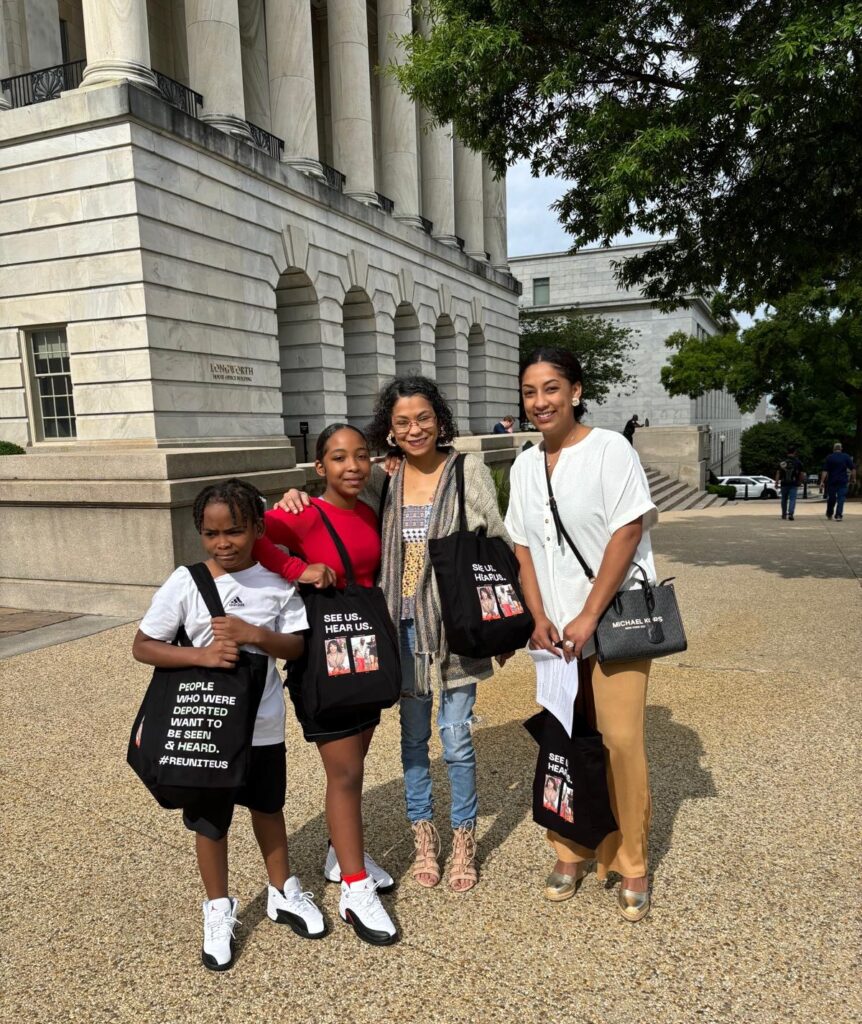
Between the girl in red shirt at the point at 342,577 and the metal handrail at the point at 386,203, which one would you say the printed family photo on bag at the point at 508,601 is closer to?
the girl in red shirt at the point at 342,577

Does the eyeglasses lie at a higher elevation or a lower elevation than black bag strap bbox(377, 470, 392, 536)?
higher

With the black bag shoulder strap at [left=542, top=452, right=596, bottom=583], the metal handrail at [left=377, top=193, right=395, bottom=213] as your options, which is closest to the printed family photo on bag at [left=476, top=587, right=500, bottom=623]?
the black bag shoulder strap at [left=542, top=452, right=596, bottom=583]

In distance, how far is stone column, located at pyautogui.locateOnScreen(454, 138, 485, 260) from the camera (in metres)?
28.7

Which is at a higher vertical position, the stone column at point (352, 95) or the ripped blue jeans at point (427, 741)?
the stone column at point (352, 95)

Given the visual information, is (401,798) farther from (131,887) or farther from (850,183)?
(850,183)

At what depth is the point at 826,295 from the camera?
954 inches

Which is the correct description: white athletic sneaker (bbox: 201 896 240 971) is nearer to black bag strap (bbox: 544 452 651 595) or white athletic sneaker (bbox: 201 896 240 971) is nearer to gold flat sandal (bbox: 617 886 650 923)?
gold flat sandal (bbox: 617 886 650 923)

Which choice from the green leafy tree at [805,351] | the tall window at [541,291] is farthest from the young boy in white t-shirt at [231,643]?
the tall window at [541,291]

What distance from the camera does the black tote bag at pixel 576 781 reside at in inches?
110

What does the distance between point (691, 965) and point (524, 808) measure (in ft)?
4.09

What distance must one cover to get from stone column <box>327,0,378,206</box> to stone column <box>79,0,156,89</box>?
7968mm

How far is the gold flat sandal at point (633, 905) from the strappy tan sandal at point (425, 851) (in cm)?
74

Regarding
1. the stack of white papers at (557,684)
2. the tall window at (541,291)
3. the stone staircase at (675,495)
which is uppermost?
the tall window at (541,291)

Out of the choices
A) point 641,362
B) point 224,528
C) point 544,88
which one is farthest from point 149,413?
point 641,362
